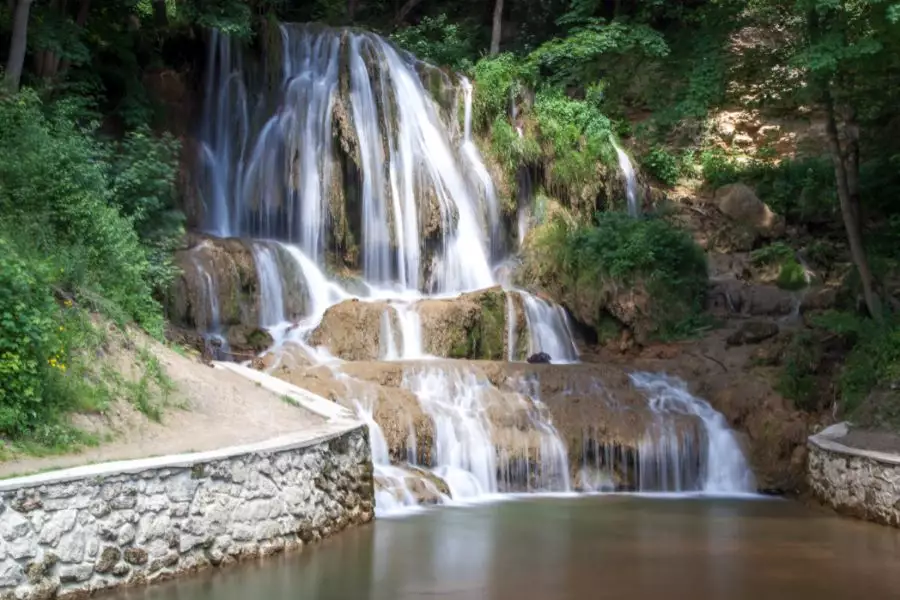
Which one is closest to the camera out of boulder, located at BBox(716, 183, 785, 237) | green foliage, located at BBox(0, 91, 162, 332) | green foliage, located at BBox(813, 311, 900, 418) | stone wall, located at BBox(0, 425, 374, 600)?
stone wall, located at BBox(0, 425, 374, 600)

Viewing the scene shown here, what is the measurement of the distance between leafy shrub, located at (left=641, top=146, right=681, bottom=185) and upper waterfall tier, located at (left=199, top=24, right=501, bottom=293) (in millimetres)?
6988

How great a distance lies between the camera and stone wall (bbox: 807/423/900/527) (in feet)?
38.0

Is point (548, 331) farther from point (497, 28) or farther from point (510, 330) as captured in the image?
point (497, 28)

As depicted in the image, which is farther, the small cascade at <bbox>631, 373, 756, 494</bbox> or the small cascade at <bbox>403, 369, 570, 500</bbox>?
the small cascade at <bbox>631, 373, 756, 494</bbox>

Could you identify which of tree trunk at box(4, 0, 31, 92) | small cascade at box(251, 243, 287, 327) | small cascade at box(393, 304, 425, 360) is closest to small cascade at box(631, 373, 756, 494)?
small cascade at box(393, 304, 425, 360)

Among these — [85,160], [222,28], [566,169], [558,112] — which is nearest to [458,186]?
[566,169]

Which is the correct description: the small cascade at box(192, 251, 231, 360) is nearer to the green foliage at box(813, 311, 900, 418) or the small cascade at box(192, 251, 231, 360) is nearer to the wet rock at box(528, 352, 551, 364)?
the wet rock at box(528, 352, 551, 364)

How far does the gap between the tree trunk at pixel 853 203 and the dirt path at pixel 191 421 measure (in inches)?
380

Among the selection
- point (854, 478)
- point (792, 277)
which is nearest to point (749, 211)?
point (792, 277)

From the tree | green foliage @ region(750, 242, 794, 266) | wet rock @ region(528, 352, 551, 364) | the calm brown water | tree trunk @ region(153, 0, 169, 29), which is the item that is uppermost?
tree trunk @ region(153, 0, 169, 29)

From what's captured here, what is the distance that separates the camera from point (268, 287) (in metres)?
17.8

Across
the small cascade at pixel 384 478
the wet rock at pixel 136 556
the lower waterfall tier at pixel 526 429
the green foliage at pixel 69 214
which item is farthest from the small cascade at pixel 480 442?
the wet rock at pixel 136 556

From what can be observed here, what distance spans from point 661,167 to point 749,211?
3.46 metres

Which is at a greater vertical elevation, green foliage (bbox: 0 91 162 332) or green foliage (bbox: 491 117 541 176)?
green foliage (bbox: 491 117 541 176)
